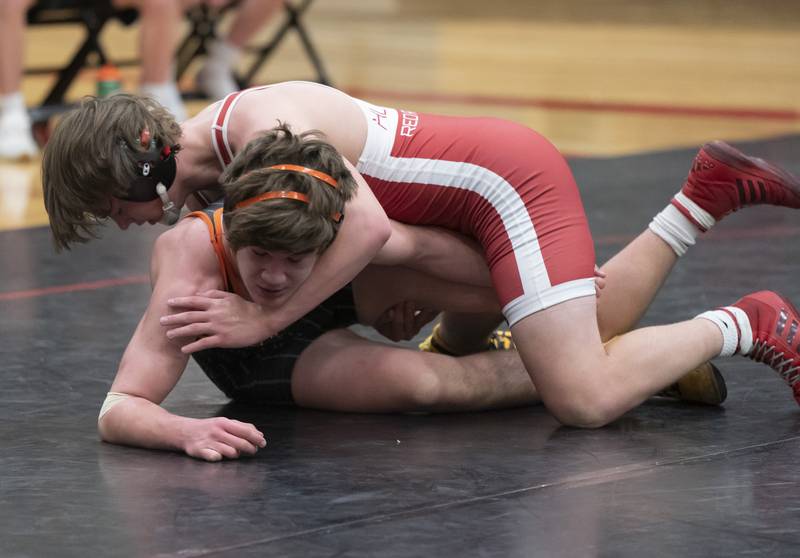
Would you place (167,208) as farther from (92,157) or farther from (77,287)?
(77,287)

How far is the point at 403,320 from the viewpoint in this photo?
2.72 meters

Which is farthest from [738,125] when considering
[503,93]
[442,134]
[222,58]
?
[442,134]

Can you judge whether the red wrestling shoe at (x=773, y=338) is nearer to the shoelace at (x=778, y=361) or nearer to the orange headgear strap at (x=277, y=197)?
the shoelace at (x=778, y=361)

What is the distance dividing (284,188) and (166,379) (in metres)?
0.37

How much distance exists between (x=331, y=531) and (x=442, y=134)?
2.83 ft

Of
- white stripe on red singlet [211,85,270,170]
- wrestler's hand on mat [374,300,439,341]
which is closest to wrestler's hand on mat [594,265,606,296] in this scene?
wrestler's hand on mat [374,300,439,341]

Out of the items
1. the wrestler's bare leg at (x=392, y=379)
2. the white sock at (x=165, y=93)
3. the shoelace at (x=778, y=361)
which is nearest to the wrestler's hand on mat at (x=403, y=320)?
the wrestler's bare leg at (x=392, y=379)

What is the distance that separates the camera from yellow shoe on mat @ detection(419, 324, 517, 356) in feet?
9.41

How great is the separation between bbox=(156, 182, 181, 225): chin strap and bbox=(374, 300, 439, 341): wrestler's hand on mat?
16.2 inches

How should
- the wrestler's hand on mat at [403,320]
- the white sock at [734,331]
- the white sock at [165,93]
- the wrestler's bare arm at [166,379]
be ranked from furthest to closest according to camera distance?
the white sock at [165,93] → the wrestler's hand on mat at [403,320] → the white sock at [734,331] → the wrestler's bare arm at [166,379]

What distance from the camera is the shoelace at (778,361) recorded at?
2.59 metres

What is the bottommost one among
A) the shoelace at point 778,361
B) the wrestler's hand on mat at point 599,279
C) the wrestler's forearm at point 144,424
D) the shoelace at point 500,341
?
the wrestler's forearm at point 144,424

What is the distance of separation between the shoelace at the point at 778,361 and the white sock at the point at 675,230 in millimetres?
292

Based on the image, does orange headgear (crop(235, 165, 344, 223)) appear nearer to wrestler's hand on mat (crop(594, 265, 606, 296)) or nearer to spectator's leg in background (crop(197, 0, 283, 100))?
wrestler's hand on mat (crop(594, 265, 606, 296))
